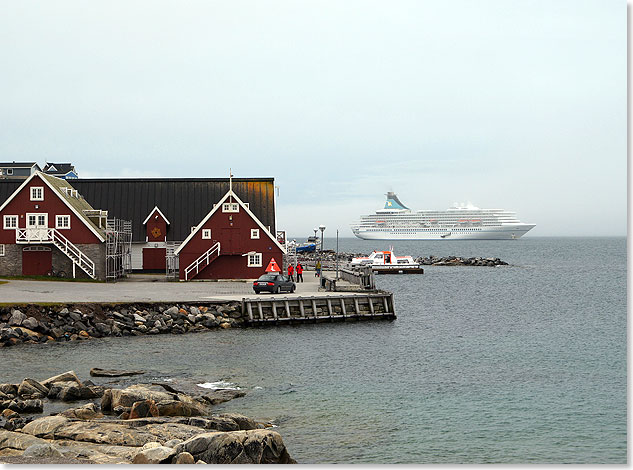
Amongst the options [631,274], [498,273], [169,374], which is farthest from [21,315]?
[498,273]

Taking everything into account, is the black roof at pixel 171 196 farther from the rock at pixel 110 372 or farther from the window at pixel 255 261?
the rock at pixel 110 372

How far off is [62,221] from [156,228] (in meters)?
12.1

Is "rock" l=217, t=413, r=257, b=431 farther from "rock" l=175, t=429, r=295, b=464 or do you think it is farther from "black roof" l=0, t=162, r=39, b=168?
"black roof" l=0, t=162, r=39, b=168

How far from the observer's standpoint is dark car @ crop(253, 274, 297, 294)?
46156 millimetres

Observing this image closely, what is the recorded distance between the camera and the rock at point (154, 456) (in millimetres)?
14484

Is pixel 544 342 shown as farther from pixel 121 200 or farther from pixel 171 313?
pixel 121 200

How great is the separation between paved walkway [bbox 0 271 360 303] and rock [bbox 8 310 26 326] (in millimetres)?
2430

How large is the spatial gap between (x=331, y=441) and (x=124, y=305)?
2286cm

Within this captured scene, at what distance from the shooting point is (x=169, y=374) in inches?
1099

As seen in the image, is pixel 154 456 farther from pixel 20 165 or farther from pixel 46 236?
pixel 20 165

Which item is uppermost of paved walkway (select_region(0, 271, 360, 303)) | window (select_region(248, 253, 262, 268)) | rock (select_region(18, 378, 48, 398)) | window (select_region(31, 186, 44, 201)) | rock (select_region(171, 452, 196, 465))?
window (select_region(31, 186, 44, 201))

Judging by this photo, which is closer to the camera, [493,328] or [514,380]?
[514,380]

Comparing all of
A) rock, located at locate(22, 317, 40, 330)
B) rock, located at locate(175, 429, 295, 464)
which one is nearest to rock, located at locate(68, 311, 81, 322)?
rock, located at locate(22, 317, 40, 330)

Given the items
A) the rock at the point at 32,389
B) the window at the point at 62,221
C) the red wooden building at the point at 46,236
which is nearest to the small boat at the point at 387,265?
the red wooden building at the point at 46,236
